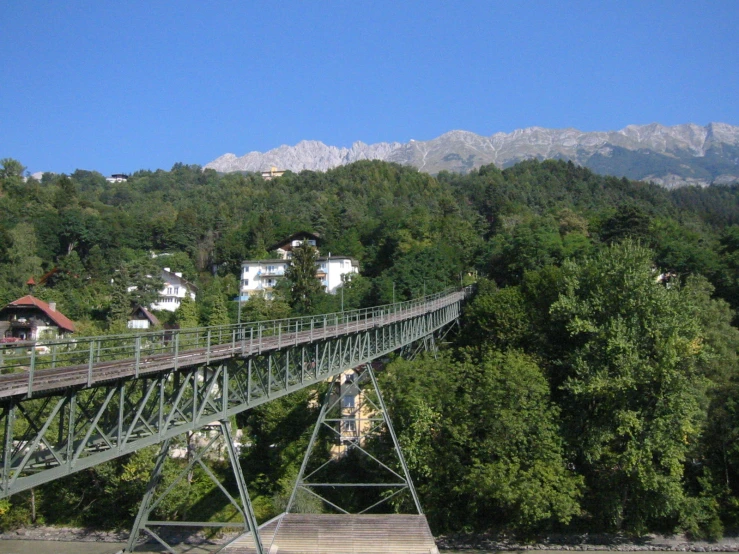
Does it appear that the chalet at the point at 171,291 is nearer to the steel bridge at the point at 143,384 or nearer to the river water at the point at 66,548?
the steel bridge at the point at 143,384

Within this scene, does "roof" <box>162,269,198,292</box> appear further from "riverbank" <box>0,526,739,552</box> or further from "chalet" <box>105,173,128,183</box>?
"chalet" <box>105,173,128,183</box>

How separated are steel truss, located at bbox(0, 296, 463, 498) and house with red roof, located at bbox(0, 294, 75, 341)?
23.7 meters

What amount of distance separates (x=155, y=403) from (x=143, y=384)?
2.52 feet

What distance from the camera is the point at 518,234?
154ft

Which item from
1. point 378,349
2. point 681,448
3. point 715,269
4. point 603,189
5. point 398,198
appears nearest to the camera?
point 681,448

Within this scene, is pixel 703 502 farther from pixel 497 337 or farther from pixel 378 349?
pixel 378 349

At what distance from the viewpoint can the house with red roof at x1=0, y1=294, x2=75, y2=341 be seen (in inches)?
1973

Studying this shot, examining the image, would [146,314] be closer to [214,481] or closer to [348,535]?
[348,535]

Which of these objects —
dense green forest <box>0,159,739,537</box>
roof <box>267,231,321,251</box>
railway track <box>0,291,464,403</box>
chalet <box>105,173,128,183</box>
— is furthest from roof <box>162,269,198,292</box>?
chalet <box>105,173,128,183</box>

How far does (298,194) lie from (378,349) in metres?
69.2

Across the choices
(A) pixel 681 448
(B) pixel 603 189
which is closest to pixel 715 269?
(A) pixel 681 448

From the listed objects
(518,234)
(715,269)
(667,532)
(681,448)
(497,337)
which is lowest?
(667,532)

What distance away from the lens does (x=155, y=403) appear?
16.5 metres

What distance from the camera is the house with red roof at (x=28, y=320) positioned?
164 feet
